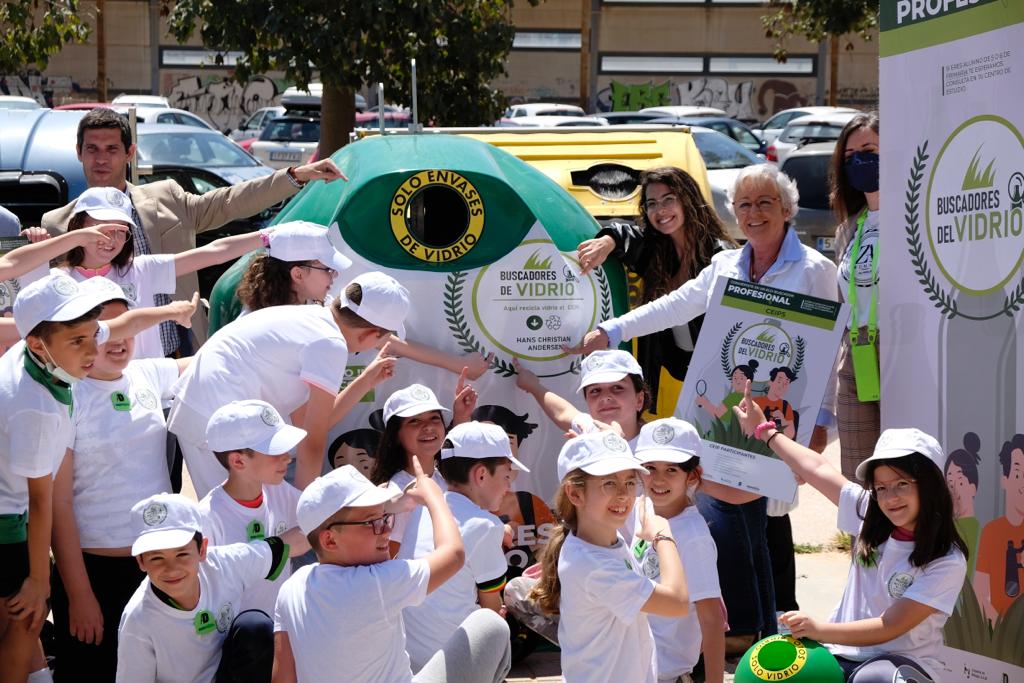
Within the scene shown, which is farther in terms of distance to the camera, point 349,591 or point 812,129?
point 812,129

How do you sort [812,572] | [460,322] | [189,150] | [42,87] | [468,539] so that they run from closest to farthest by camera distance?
[468,539] → [460,322] → [812,572] → [189,150] → [42,87]

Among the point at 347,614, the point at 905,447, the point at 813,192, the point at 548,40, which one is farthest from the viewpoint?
the point at 548,40

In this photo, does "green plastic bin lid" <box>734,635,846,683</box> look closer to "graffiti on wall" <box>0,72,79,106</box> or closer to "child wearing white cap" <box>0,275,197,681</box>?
"child wearing white cap" <box>0,275,197,681</box>

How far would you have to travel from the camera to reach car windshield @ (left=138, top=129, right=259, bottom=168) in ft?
49.2

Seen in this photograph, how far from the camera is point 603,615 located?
372 centimetres

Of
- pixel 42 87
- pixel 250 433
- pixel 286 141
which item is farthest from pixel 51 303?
pixel 42 87

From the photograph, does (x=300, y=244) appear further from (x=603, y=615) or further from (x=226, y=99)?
(x=226, y=99)

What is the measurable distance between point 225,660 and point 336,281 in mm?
1788

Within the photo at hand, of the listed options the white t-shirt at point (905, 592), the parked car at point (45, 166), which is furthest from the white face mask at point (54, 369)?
the parked car at point (45, 166)

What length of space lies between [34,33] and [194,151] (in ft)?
11.3

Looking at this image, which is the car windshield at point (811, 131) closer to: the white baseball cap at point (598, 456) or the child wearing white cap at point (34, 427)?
the white baseball cap at point (598, 456)

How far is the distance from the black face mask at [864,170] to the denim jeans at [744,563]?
119 cm

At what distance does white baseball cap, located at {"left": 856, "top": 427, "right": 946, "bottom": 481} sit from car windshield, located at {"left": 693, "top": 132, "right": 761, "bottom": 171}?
1197 cm

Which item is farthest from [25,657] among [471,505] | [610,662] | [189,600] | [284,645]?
[610,662]
